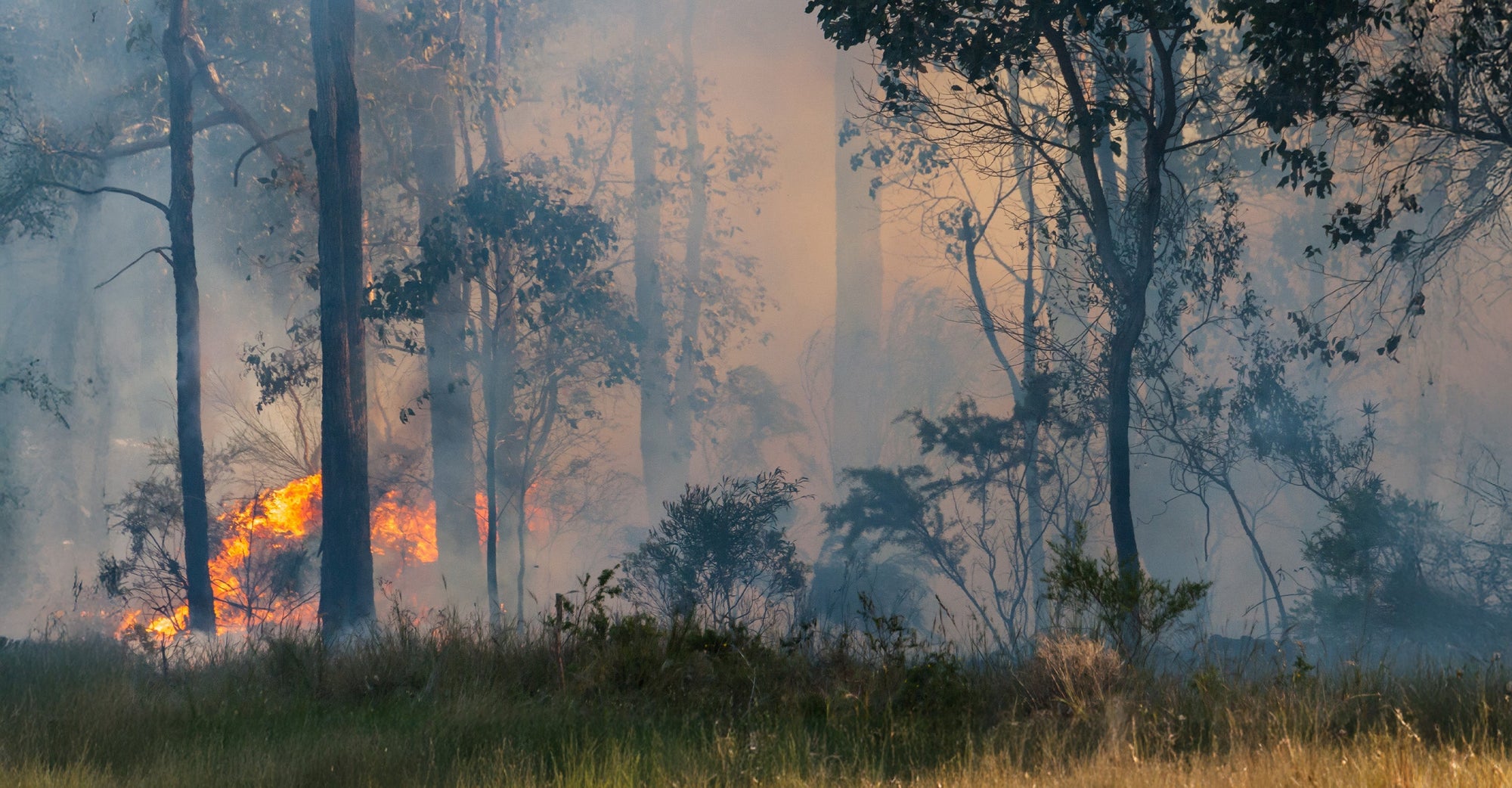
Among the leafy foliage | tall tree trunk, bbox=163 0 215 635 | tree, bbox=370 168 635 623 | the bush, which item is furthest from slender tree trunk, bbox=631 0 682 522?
the bush

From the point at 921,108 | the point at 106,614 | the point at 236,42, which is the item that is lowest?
the point at 106,614

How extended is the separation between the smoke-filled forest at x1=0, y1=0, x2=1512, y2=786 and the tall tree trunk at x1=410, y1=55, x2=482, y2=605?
17 cm

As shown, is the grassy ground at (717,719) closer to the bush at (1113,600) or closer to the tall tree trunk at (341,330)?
the bush at (1113,600)

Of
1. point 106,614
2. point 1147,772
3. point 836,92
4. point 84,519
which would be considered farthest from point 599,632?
point 84,519

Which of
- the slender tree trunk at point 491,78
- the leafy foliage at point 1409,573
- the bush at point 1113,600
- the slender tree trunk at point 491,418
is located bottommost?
the leafy foliage at point 1409,573

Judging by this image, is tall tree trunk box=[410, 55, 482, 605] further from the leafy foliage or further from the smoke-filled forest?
the leafy foliage

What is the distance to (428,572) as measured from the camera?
85.6 ft

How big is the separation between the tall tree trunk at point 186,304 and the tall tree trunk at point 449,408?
5143 millimetres

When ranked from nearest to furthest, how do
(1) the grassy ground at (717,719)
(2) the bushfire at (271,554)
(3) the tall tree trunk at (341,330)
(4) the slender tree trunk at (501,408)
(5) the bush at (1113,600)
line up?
(1) the grassy ground at (717,719) < (5) the bush at (1113,600) < (3) the tall tree trunk at (341,330) < (4) the slender tree trunk at (501,408) < (2) the bushfire at (271,554)

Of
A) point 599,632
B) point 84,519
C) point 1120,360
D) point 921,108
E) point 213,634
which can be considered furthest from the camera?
point 84,519

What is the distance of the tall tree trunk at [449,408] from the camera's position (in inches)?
819

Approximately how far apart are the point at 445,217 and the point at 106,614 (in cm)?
1373

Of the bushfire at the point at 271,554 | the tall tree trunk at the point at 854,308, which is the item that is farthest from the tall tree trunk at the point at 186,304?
the tall tree trunk at the point at 854,308

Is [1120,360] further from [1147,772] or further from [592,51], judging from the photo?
[592,51]
